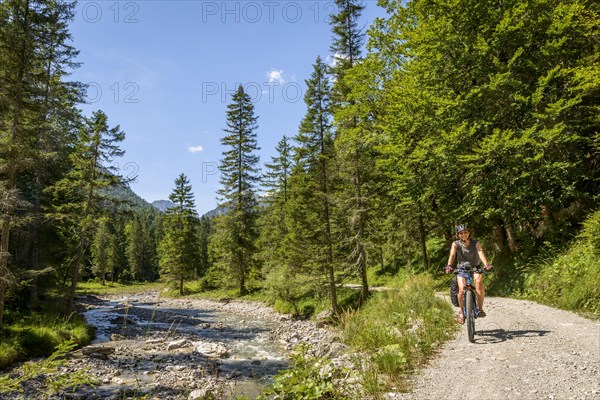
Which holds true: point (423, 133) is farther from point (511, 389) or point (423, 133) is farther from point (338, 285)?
point (338, 285)

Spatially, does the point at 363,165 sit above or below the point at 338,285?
above

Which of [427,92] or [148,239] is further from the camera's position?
[148,239]

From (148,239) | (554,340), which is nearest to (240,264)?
(554,340)

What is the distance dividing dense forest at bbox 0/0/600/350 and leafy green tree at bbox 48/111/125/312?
0.11 m

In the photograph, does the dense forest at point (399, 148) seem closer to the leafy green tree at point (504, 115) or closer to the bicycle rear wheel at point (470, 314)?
the leafy green tree at point (504, 115)

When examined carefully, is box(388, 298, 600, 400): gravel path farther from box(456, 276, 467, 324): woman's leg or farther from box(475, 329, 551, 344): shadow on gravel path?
box(456, 276, 467, 324): woman's leg

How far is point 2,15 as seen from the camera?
14578 mm

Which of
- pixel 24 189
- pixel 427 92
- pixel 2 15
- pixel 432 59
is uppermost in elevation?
pixel 2 15

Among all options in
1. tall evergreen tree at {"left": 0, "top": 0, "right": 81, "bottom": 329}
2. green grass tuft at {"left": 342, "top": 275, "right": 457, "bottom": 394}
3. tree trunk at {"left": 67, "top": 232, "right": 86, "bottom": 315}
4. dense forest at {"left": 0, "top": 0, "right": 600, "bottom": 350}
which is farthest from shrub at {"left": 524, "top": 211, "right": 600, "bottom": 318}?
tree trunk at {"left": 67, "top": 232, "right": 86, "bottom": 315}

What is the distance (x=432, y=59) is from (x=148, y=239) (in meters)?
94.4

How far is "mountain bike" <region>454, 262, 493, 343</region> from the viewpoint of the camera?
711cm

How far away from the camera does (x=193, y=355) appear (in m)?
15.8

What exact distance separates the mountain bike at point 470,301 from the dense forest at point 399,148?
4.53m

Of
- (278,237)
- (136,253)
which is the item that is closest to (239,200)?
(278,237)
